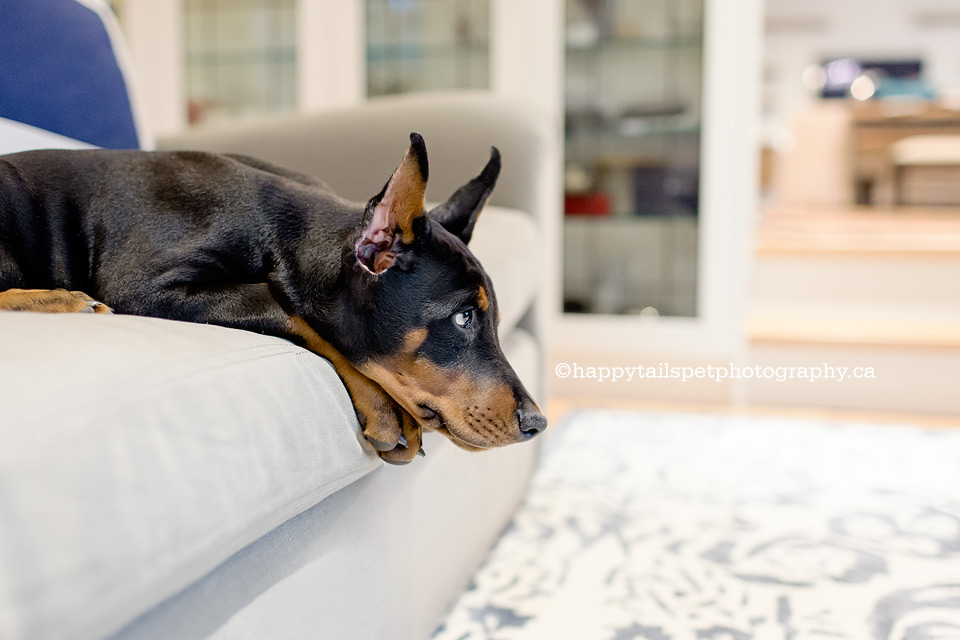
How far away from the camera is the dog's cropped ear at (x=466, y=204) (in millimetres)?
928

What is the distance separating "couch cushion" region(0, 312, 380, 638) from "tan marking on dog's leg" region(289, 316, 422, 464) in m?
0.07

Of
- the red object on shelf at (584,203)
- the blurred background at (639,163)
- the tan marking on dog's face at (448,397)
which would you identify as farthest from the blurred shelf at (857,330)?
the tan marking on dog's face at (448,397)

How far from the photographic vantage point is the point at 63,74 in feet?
4.60

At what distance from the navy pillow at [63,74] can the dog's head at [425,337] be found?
886mm

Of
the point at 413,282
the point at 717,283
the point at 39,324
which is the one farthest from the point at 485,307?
the point at 717,283

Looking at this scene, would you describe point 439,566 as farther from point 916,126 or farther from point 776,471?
point 916,126

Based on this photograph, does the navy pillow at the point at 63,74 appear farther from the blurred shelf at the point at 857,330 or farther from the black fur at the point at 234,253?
the blurred shelf at the point at 857,330

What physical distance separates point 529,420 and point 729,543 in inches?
30.9

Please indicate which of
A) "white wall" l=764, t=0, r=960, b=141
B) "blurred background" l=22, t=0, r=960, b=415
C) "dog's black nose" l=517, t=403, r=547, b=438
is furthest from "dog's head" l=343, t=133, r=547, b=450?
"white wall" l=764, t=0, r=960, b=141

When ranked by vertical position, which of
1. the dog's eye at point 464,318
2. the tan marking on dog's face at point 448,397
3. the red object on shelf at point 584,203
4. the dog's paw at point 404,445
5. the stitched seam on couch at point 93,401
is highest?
the red object on shelf at point 584,203

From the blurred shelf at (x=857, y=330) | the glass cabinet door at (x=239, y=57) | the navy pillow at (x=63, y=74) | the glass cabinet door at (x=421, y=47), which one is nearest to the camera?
the navy pillow at (x=63, y=74)

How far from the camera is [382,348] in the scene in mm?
756

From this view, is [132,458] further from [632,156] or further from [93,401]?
[632,156]

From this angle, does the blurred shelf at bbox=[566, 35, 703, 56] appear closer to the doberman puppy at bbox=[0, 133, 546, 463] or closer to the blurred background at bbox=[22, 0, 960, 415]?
the blurred background at bbox=[22, 0, 960, 415]
